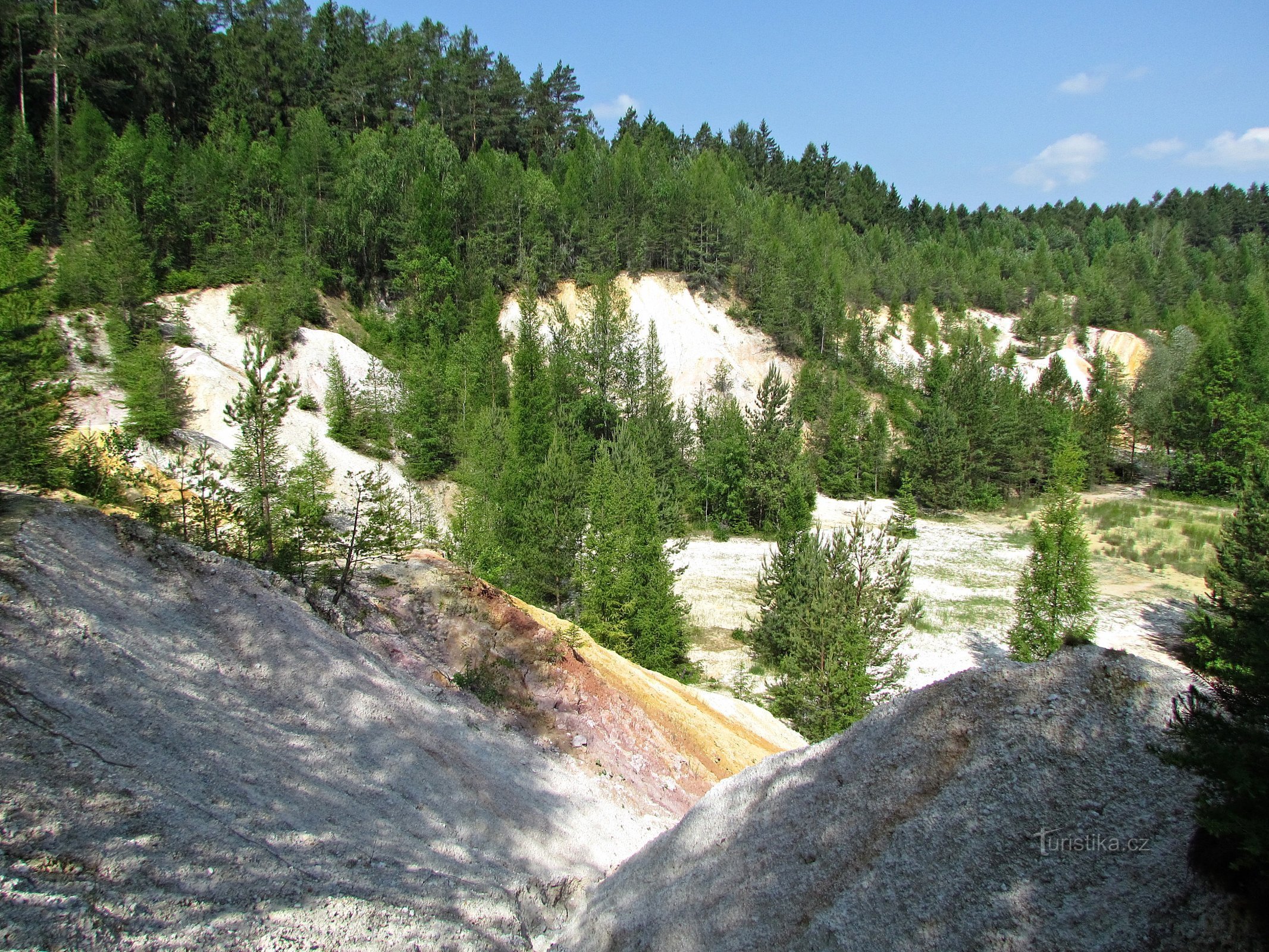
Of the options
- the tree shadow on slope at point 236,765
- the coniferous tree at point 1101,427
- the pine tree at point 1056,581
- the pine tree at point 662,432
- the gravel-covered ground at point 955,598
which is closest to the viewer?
the tree shadow on slope at point 236,765

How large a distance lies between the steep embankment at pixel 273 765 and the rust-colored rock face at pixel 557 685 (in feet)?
0.29

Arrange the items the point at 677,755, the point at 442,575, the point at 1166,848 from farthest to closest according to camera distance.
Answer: the point at 442,575 < the point at 677,755 < the point at 1166,848

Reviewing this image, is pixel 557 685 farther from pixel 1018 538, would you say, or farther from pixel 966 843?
pixel 1018 538

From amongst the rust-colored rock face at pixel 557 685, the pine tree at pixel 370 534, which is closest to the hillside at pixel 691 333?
the rust-colored rock face at pixel 557 685

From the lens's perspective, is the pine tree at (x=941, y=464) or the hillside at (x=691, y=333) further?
the hillside at (x=691, y=333)

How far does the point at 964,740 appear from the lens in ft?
28.9

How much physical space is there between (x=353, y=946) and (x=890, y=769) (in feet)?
22.4

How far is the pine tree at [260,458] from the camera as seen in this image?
61.0 ft

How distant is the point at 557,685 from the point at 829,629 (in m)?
8.75

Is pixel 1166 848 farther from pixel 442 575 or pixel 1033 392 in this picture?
pixel 1033 392

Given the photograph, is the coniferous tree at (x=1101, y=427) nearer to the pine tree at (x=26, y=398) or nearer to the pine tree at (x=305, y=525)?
the pine tree at (x=305, y=525)

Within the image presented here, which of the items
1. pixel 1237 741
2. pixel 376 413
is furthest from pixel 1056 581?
pixel 376 413

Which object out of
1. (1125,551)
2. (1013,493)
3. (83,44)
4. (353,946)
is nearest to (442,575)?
(353,946)

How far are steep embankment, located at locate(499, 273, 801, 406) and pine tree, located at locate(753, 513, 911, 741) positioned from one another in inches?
1355
